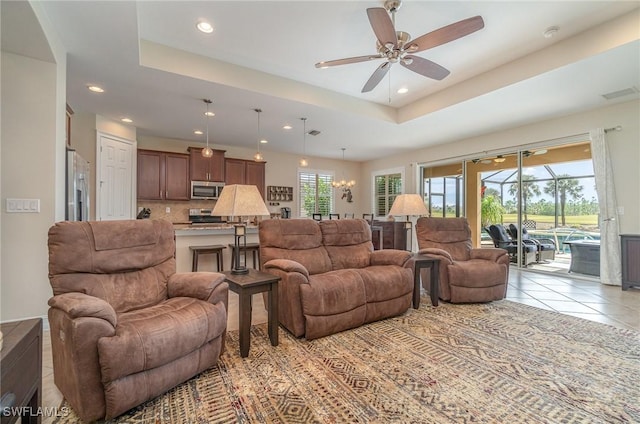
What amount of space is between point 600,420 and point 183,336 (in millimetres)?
2254

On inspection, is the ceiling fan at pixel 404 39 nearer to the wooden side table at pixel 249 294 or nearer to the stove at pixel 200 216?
the wooden side table at pixel 249 294

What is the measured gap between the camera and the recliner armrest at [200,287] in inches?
78.0

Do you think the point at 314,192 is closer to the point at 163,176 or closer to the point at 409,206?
the point at 163,176

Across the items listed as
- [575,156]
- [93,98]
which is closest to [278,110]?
[93,98]

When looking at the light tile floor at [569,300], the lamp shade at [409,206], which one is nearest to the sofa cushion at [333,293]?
the light tile floor at [569,300]

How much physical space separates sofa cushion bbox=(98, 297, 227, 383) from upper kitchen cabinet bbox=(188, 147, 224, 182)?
15.4ft

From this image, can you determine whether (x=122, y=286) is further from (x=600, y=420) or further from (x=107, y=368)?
(x=600, y=420)

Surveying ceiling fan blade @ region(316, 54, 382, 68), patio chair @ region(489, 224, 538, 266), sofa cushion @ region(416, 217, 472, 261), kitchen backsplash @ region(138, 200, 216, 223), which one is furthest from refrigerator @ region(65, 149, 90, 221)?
patio chair @ region(489, 224, 538, 266)

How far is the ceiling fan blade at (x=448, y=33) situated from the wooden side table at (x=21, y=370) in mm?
3039

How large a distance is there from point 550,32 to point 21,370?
4.69 meters

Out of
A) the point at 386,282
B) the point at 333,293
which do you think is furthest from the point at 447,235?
the point at 333,293

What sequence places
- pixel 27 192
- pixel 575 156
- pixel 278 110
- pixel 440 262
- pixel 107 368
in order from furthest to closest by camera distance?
pixel 575 156, pixel 278 110, pixel 440 262, pixel 27 192, pixel 107 368

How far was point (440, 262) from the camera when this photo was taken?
3453 mm

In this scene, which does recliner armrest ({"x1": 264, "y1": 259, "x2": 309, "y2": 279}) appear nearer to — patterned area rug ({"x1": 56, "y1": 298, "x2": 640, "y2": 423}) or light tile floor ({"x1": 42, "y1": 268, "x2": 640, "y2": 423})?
patterned area rug ({"x1": 56, "y1": 298, "x2": 640, "y2": 423})
